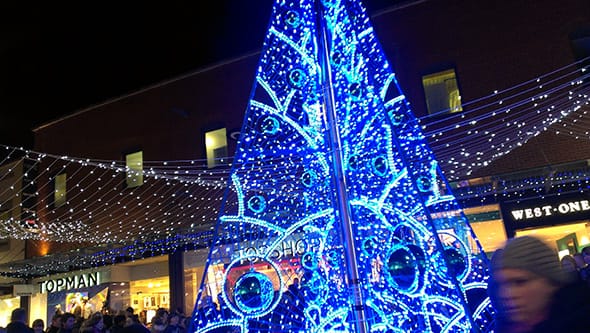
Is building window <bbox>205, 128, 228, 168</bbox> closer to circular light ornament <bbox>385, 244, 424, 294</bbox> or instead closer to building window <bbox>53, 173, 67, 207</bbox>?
building window <bbox>53, 173, 67, 207</bbox>

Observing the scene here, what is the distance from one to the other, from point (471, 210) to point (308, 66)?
816 centimetres

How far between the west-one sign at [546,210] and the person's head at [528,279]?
32.9 feet

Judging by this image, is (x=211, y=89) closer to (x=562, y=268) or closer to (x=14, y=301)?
(x=14, y=301)

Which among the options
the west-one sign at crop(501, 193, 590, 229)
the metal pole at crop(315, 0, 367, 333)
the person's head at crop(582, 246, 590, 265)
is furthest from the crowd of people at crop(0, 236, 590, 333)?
the west-one sign at crop(501, 193, 590, 229)

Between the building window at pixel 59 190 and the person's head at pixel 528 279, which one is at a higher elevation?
the building window at pixel 59 190

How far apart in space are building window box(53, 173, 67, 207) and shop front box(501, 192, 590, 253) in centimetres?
1333

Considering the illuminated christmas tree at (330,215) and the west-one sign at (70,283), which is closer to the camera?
the illuminated christmas tree at (330,215)

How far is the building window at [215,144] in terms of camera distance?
13711 mm

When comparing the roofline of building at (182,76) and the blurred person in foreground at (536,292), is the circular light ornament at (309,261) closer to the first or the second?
the blurred person in foreground at (536,292)

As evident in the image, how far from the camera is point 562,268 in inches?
57.0

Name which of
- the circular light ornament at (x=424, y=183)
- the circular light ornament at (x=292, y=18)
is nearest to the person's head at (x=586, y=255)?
the circular light ornament at (x=424, y=183)

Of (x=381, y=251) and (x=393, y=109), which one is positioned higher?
(x=393, y=109)

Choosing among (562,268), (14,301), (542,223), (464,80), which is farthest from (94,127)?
(562,268)

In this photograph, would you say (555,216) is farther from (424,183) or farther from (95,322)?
(95,322)
